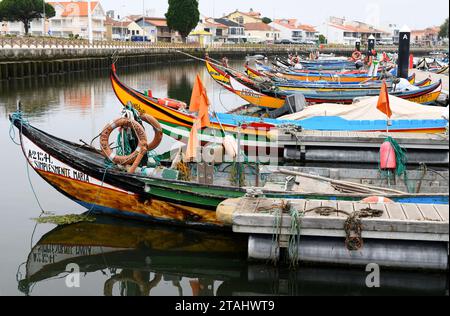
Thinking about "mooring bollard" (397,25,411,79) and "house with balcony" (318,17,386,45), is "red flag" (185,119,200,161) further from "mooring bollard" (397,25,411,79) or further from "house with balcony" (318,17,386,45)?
"house with balcony" (318,17,386,45)

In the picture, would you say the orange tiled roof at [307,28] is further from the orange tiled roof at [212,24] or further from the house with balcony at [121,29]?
the house with balcony at [121,29]

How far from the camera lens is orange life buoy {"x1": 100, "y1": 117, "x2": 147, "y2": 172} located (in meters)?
11.1

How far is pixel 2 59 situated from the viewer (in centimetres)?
4131

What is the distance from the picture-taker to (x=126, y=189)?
430 inches

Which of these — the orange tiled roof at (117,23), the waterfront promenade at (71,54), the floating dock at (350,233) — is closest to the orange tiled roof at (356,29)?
the waterfront promenade at (71,54)

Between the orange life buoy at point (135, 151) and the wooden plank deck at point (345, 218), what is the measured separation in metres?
2.76

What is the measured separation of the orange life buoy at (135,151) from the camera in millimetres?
11070

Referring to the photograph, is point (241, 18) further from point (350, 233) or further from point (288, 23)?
point (350, 233)

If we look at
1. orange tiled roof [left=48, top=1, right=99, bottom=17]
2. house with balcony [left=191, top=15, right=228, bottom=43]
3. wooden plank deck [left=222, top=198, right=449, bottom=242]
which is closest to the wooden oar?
wooden plank deck [left=222, top=198, right=449, bottom=242]

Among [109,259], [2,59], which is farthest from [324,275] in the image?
[2,59]

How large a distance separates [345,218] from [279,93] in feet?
55.7

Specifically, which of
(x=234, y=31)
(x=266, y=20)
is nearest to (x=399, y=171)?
(x=234, y=31)

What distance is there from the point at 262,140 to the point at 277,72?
21724 millimetres

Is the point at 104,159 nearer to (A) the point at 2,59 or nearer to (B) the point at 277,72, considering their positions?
(B) the point at 277,72
